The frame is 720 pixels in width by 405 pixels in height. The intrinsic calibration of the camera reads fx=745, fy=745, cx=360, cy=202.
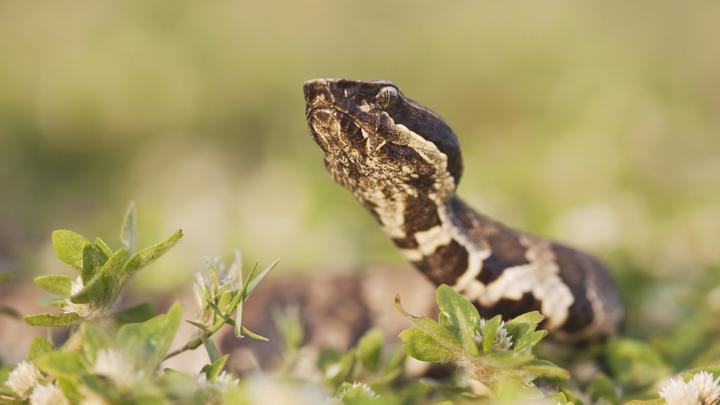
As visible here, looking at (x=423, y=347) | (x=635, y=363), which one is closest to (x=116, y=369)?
(x=423, y=347)

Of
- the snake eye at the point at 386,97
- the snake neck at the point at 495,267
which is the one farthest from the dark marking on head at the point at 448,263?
the snake eye at the point at 386,97

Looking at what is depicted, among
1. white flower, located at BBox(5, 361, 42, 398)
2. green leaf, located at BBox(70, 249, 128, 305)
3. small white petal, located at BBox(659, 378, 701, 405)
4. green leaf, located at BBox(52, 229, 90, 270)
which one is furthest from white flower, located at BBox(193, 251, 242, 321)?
small white petal, located at BBox(659, 378, 701, 405)

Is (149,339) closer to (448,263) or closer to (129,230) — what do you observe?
(129,230)

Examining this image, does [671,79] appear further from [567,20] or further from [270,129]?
[270,129]

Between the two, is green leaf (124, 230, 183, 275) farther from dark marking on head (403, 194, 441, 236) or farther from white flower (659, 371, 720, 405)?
white flower (659, 371, 720, 405)

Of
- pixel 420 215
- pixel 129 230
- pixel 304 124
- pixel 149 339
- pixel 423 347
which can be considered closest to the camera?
pixel 149 339

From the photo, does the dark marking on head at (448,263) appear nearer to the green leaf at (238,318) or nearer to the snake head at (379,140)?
the snake head at (379,140)

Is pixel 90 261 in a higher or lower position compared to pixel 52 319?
higher

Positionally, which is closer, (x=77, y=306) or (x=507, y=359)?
(x=507, y=359)
